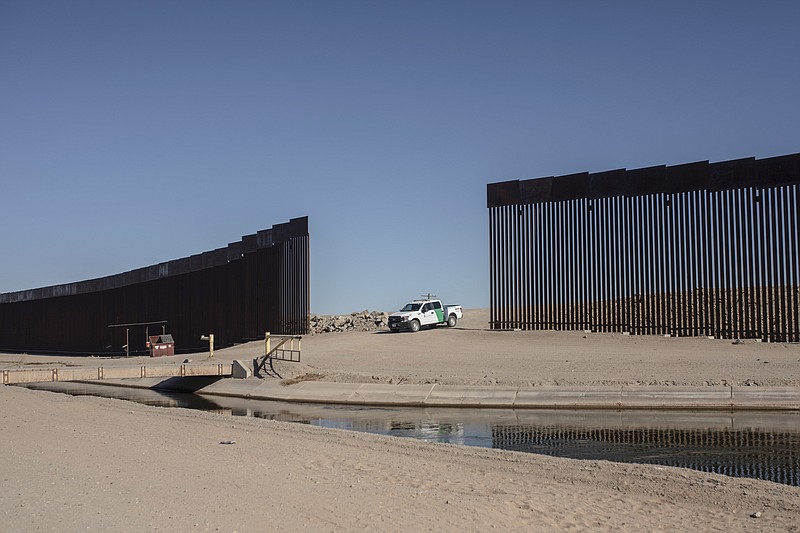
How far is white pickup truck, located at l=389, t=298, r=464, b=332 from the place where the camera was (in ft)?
137

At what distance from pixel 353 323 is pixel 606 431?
124 ft

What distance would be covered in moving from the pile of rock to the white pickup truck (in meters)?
7.60

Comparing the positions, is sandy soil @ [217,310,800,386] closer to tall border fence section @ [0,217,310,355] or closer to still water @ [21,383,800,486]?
still water @ [21,383,800,486]

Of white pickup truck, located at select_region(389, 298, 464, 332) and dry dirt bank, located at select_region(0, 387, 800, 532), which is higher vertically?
white pickup truck, located at select_region(389, 298, 464, 332)

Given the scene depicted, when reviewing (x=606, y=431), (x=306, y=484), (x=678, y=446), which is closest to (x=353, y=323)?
(x=606, y=431)

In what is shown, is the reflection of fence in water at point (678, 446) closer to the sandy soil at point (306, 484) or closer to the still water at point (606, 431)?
the still water at point (606, 431)

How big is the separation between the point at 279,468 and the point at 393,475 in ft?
5.69

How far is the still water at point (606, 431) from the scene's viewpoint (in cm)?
1527

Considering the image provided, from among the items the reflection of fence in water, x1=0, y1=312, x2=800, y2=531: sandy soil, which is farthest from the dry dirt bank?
the reflection of fence in water

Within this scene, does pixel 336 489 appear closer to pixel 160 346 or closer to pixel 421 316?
pixel 421 316

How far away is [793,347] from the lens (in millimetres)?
28078

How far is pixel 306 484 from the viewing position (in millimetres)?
10969

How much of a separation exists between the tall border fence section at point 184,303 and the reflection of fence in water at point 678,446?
77.0ft

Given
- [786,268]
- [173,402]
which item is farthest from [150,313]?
[786,268]
